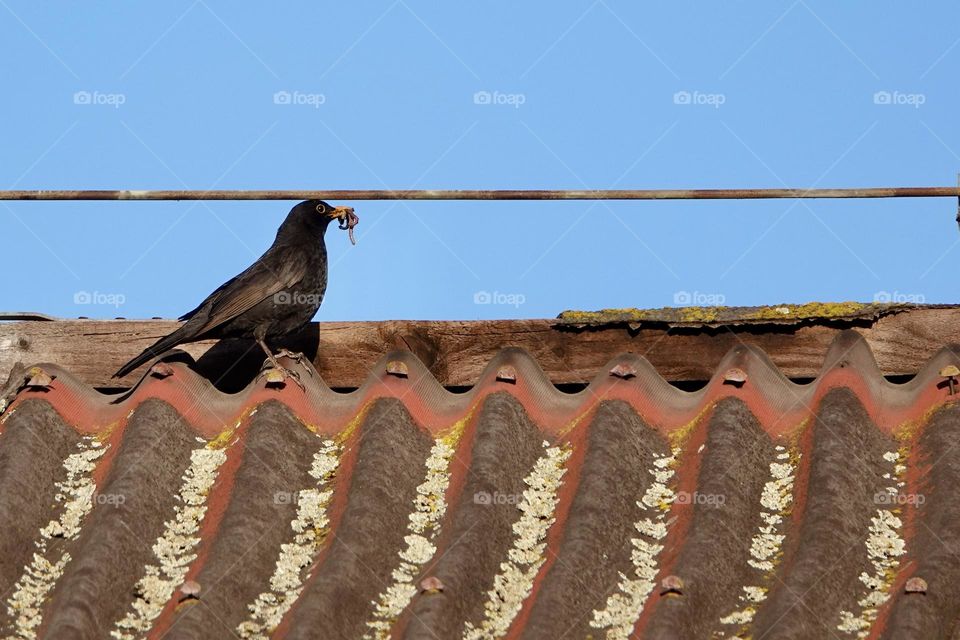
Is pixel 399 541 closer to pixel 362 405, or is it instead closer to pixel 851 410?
pixel 362 405

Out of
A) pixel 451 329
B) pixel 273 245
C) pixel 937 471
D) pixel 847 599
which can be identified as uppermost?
pixel 273 245

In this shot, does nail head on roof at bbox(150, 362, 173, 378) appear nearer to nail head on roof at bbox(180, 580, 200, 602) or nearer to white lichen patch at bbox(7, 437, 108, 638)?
white lichen patch at bbox(7, 437, 108, 638)

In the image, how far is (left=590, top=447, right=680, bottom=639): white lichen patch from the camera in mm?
2824

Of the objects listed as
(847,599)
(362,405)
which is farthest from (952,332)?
(362,405)

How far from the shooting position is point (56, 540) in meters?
3.35

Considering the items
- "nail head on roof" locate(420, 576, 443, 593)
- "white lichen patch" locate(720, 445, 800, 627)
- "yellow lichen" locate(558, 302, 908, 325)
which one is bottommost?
"nail head on roof" locate(420, 576, 443, 593)

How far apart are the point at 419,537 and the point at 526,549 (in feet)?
0.95

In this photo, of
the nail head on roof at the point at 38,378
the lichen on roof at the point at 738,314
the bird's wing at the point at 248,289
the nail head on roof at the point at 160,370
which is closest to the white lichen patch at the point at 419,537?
the lichen on roof at the point at 738,314

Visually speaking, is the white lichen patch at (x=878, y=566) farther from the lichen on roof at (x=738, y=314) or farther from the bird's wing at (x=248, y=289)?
the bird's wing at (x=248, y=289)

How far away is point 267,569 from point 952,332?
2382 mm

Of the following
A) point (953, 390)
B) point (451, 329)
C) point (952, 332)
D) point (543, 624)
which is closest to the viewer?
point (543, 624)

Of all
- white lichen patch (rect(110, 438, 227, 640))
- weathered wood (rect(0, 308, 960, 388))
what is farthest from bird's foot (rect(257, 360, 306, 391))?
weathered wood (rect(0, 308, 960, 388))

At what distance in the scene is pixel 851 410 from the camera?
3.52 meters

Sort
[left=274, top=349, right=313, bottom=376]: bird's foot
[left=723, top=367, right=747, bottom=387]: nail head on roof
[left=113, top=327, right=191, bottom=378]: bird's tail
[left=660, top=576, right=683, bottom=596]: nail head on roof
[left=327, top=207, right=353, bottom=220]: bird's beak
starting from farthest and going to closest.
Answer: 1. [left=327, top=207, right=353, bottom=220]: bird's beak
2. [left=113, top=327, right=191, bottom=378]: bird's tail
3. [left=274, top=349, right=313, bottom=376]: bird's foot
4. [left=723, top=367, right=747, bottom=387]: nail head on roof
5. [left=660, top=576, right=683, bottom=596]: nail head on roof
